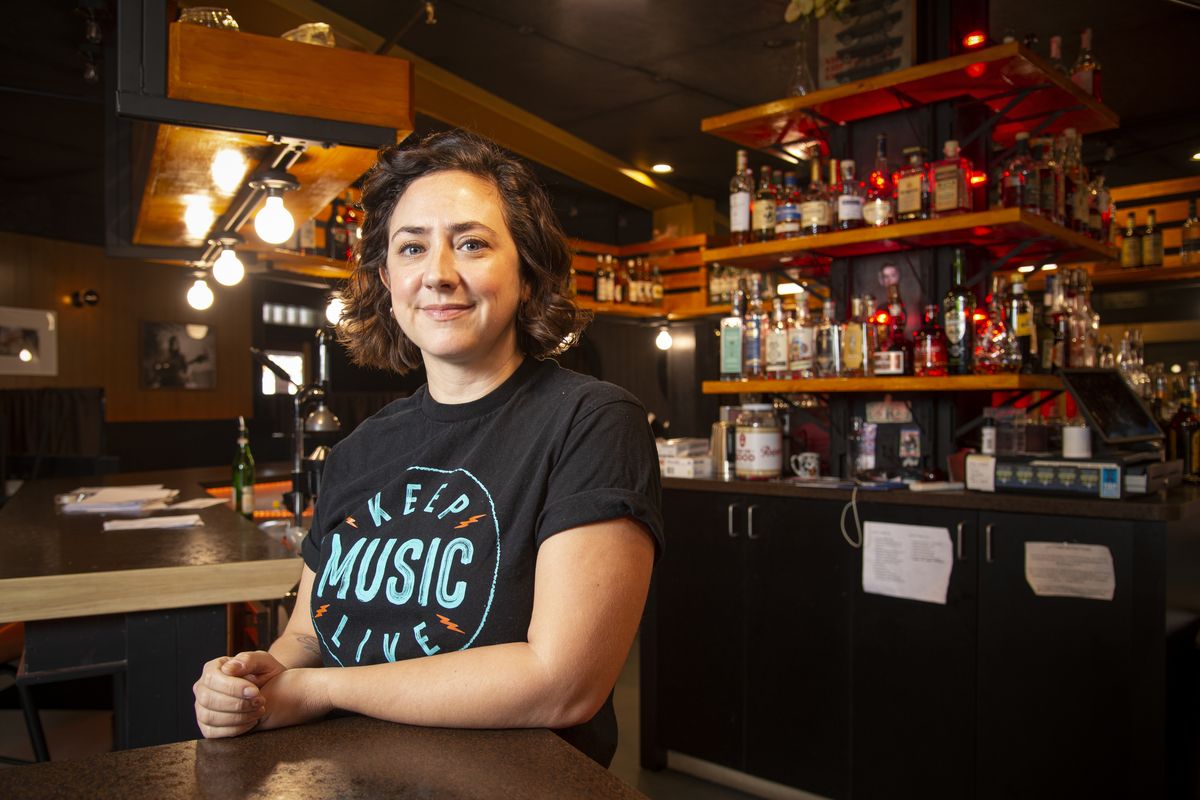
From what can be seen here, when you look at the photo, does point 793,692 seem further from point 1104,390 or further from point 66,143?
Answer: point 66,143

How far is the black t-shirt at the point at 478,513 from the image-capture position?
3.52ft

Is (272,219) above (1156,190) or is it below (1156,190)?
below

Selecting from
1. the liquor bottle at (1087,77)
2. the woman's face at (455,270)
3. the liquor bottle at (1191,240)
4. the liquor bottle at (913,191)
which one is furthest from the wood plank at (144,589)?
the liquor bottle at (1191,240)

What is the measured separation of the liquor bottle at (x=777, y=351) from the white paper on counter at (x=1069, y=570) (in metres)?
1.10

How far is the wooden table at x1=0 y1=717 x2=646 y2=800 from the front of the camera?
0.79 metres

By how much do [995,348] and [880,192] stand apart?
70 cm

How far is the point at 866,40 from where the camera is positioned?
3.20 meters

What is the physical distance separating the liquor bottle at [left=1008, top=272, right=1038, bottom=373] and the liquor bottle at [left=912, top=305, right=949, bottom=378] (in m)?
0.23

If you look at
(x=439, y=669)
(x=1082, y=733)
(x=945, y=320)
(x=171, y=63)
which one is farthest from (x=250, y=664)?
(x=945, y=320)

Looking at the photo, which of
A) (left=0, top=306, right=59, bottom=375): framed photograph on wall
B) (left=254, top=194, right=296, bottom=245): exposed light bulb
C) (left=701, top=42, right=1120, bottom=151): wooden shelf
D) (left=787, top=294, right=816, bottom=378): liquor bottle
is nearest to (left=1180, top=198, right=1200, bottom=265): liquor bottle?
(left=701, top=42, right=1120, bottom=151): wooden shelf

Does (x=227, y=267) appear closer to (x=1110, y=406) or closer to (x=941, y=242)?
(x=941, y=242)

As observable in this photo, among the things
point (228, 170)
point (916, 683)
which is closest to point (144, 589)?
point (228, 170)

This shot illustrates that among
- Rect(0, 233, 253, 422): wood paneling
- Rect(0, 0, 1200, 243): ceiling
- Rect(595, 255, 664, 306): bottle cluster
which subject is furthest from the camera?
Rect(0, 233, 253, 422): wood paneling

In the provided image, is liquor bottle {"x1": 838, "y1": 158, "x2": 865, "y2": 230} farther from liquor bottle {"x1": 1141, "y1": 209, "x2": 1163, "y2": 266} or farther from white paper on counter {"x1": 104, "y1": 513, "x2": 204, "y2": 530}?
liquor bottle {"x1": 1141, "y1": 209, "x2": 1163, "y2": 266}
